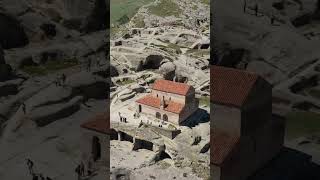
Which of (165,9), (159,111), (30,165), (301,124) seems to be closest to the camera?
(30,165)

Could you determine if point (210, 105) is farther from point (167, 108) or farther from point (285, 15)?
point (285, 15)

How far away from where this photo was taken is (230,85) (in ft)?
→ 19.6

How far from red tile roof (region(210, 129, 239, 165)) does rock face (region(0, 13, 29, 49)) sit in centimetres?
243

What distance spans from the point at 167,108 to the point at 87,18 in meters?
1.31

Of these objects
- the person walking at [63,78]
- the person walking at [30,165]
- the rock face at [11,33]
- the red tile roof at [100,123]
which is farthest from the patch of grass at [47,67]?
the person walking at [30,165]

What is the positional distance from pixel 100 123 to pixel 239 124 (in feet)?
5.21

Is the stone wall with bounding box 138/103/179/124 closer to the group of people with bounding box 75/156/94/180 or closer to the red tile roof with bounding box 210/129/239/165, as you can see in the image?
the red tile roof with bounding box 210/129/239/165

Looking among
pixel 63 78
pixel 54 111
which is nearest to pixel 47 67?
pixel 63 78

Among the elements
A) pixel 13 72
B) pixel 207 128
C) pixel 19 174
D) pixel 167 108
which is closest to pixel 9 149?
pixel 19 174

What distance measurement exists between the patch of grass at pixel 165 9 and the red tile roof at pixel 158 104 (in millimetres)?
1072

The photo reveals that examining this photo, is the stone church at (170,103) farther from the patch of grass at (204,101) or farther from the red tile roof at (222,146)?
the red tile roof at (222,146)

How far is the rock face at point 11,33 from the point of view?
4.49 m

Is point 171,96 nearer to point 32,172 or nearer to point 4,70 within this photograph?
point 32,172

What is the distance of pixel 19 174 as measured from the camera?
15.9 ft
